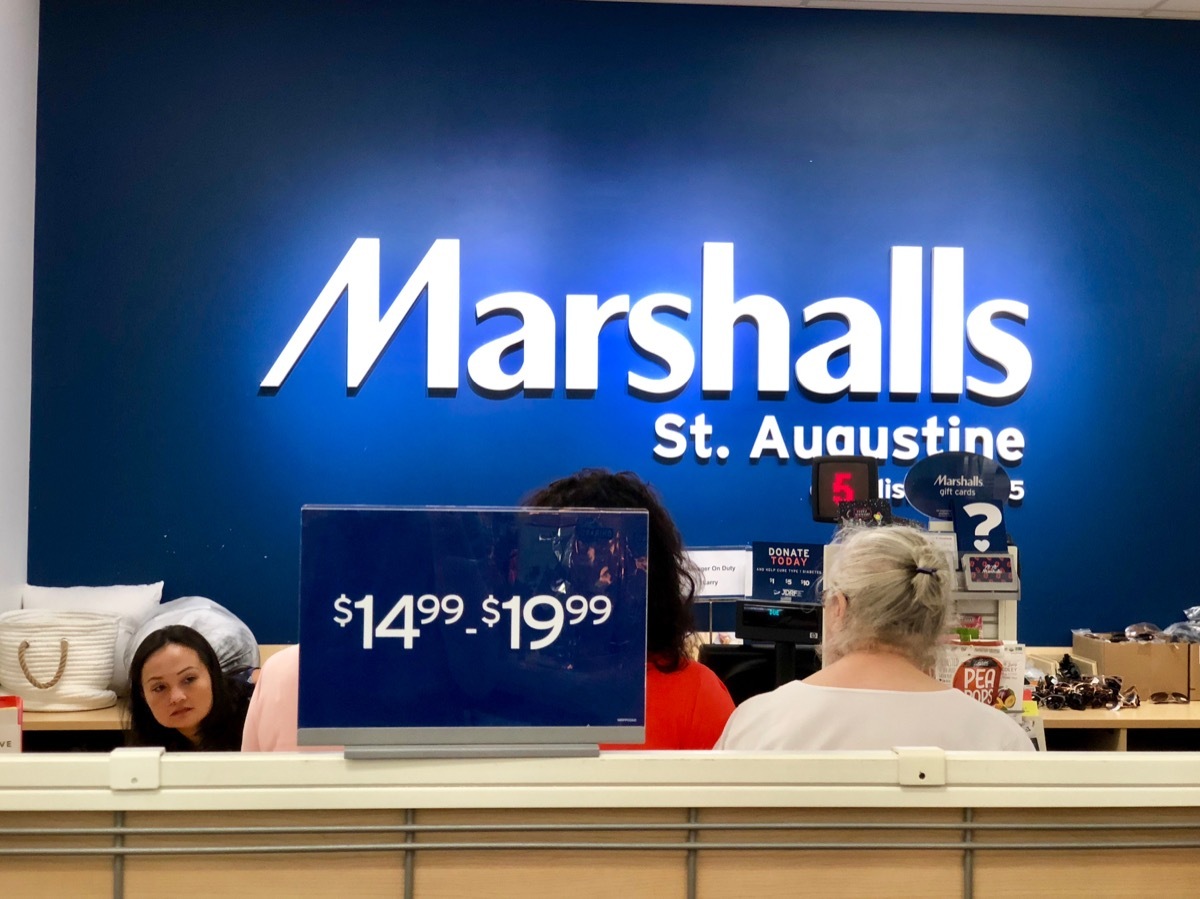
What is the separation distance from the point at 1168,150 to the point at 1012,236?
816mm

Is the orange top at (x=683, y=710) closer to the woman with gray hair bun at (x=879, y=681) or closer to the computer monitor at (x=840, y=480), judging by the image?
the woman with gray hair bun at (x=879, y=681)

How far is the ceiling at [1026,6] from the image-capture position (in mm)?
4781

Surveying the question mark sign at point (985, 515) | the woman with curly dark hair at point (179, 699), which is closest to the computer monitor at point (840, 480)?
the question mark sign at point (985, 515)

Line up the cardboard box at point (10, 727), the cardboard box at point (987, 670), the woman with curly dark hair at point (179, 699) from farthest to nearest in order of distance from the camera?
the woman with curly dark hair at point (179, 699) < the cardboard box at point (987, 670) < the cardboard box at point (10, 727)

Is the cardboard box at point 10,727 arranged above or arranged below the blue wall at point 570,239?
below

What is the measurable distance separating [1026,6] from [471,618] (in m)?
4.75

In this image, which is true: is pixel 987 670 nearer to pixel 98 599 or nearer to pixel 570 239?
pixel 570 239

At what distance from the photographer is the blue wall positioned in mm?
4645

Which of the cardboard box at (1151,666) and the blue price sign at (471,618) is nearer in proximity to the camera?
the blue price sign at (471,618)

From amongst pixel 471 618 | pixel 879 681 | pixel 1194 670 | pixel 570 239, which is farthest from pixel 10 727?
pixel 1194 670

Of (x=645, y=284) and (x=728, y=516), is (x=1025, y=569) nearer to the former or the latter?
(x=728, y=516)

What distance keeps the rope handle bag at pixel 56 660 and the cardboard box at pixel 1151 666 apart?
3703 mm

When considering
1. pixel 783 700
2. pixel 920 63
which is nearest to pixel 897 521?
pixel 783 700

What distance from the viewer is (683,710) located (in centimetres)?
202
